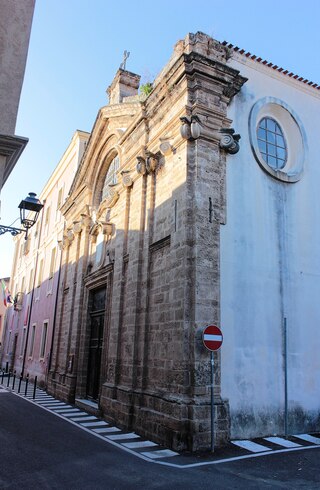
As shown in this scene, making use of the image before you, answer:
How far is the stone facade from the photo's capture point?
7.73 meters

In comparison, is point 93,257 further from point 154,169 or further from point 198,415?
point 198,415

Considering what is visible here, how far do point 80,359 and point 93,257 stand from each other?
135 inches

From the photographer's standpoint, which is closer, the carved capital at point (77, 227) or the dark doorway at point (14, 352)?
the carved capital at point (77, 227)

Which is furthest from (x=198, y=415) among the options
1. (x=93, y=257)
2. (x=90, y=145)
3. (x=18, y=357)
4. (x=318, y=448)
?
(x=18, y=357)

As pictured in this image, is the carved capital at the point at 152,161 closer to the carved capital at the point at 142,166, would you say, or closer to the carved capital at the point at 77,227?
the carved capital at the point at 142,166

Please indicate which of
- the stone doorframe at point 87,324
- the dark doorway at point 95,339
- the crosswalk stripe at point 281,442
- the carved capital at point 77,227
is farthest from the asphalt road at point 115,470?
the carved capital at point 77,227

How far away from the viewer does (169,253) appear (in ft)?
29.9

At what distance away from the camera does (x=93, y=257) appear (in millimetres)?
14273

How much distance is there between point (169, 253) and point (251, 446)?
13.4 feet

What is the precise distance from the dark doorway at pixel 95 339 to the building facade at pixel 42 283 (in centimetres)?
480

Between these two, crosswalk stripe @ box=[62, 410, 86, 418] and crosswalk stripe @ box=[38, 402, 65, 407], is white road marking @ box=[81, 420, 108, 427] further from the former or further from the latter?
crosswalk stripe @ box=[38, 402, 65, 407]

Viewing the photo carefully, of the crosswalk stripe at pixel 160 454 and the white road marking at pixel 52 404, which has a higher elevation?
the crosswalk stripe at pixel 160 454

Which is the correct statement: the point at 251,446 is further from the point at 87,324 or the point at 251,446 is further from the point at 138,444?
the point at 87,324

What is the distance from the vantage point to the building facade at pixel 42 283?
19359mm
